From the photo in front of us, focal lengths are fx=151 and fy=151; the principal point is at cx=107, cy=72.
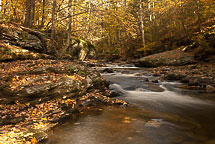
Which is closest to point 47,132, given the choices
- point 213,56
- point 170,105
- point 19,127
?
point 19,127

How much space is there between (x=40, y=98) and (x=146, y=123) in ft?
12.0

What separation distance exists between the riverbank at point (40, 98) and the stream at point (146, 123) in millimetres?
467

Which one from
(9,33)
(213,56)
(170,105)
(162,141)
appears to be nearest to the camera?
(162,141)

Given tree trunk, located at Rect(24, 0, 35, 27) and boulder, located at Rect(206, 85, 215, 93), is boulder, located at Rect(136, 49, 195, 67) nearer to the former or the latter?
boulder, located at Rect(206, 85, 215, 93)

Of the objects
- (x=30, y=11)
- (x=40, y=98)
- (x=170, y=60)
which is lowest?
(x=40, y=98)

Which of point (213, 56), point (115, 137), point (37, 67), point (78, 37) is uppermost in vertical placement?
point (78, 37)

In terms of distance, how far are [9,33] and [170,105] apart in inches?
439

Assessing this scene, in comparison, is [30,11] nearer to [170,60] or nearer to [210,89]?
[170,60]

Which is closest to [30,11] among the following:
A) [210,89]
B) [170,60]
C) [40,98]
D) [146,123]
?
[40,98]

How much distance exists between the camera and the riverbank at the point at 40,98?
3.87m

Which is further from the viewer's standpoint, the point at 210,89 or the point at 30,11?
the point at 30,11

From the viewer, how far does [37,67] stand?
6.77 meters

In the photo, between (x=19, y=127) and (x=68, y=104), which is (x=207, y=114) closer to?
(x=68, y=104)

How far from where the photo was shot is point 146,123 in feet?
14.6
